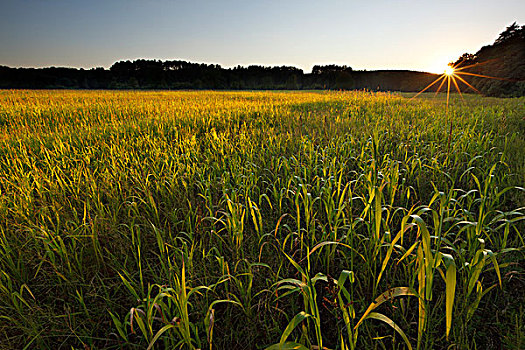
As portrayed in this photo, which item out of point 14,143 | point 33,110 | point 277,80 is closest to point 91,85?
point 277,80

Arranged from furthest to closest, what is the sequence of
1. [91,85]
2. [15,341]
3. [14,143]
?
[91,85] < [14,143] < [15,341]

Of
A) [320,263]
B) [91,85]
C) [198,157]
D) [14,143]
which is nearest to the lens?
[320,263]

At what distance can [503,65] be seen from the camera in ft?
66.1

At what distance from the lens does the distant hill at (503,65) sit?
16078mm

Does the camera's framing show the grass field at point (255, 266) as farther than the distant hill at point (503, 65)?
No

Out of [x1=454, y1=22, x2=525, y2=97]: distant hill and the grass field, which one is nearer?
the grass field

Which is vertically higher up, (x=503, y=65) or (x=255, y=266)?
(x=503, y=65)

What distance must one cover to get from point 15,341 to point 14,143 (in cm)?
361

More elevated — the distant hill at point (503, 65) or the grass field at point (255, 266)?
the distant hill at point (503, 65)

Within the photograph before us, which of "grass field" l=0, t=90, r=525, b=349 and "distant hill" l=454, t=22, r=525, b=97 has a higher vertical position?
"distant hill" l=454, t=22, r=525, b=97

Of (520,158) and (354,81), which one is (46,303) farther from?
(354,81)

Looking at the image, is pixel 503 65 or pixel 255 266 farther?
pixel 503 65

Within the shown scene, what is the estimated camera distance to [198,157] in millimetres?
3004

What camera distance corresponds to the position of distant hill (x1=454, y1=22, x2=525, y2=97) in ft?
52.7
